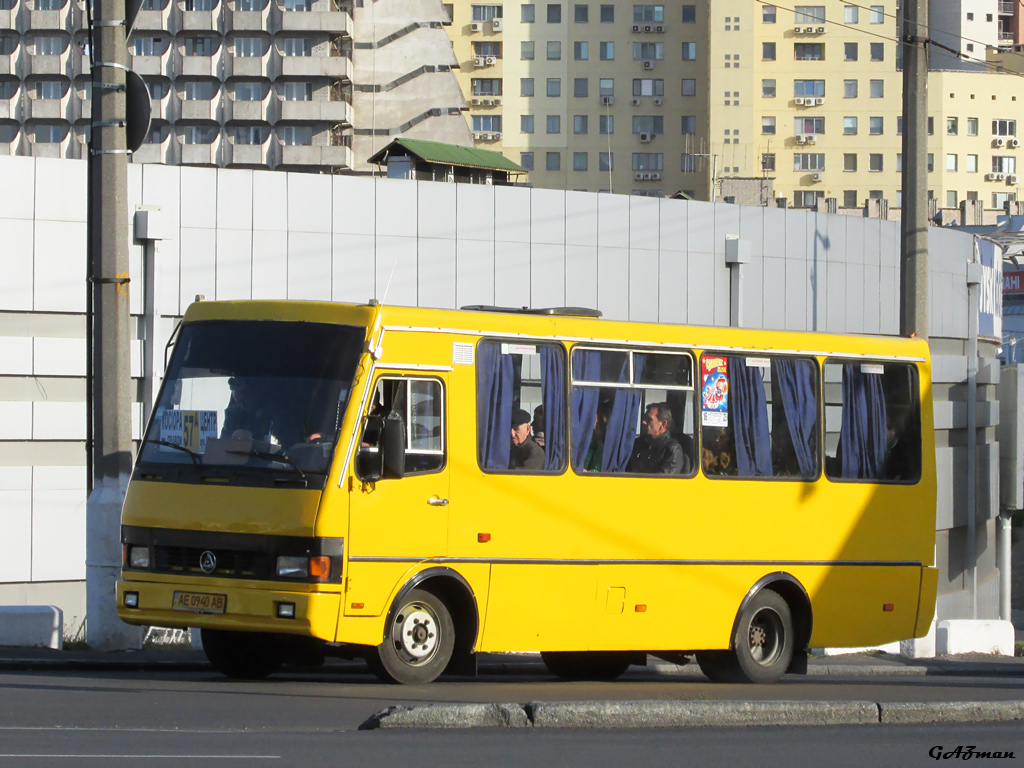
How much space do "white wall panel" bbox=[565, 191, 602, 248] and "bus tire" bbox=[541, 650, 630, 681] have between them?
13627mm

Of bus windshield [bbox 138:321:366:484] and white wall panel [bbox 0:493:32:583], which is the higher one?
bus windshield [bbox 138:321:366:484]

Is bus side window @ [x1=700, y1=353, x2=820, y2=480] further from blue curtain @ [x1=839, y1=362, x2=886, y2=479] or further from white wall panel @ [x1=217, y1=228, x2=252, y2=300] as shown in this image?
white wall panel @ [x1=217, y1=228, x2=252, y2=300]

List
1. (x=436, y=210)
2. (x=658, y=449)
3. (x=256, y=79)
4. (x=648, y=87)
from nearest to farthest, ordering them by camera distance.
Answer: (x=658, y=449), (x=436, y=210), (x=256, y=79), (x=648, y=87)

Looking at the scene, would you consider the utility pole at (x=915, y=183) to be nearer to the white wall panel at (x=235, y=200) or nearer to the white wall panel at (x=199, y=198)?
the white wall panel at (x=235, y=200)

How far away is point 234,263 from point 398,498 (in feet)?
43.8

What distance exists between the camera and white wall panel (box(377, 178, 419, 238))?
80.2ft

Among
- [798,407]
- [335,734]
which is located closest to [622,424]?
[798,407]

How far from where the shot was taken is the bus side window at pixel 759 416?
12.9 m

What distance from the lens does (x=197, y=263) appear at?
75.4ft

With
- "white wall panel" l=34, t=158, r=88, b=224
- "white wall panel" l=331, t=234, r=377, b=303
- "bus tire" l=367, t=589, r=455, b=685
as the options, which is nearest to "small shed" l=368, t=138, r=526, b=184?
"white wall panel" l=331, t=234, r=377, b=303

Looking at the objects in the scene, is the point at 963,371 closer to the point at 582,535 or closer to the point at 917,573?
the point at 917,573

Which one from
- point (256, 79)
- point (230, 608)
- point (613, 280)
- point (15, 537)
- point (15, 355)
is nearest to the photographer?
point (230, 608)

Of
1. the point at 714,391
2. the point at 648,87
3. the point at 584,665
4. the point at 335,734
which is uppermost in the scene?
the point at 648,87

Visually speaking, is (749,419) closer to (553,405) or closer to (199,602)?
(553,405)
